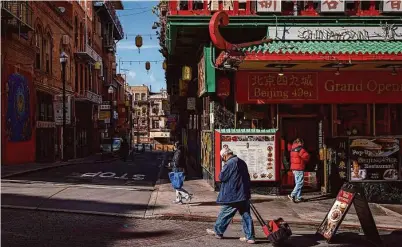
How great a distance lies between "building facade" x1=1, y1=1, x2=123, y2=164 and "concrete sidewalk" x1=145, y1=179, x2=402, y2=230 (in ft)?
39.9

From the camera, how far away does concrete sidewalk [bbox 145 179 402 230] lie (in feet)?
35.5

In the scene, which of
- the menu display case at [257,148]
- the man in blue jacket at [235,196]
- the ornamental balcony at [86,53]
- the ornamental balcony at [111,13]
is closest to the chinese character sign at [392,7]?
the menu display case at [257,148]

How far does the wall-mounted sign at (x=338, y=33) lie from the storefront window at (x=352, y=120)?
83.2 inches

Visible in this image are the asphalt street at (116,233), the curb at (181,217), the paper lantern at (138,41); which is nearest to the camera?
the asphalt street at (116,233)

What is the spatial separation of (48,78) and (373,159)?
22.1 m

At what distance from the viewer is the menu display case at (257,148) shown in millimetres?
14086

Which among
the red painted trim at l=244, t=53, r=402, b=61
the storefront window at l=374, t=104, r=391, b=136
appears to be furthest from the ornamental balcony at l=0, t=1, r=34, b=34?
the storefront window at l=374, t=104, r=391, b=136

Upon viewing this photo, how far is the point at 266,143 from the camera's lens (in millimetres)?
14133

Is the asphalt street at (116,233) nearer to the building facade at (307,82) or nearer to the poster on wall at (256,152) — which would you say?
the poster on wall at (256,152)

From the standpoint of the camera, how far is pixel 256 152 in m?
14.1

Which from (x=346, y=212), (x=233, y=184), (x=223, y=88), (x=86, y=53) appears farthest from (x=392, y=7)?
(x=86, y=53)

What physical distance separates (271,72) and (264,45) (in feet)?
3.89

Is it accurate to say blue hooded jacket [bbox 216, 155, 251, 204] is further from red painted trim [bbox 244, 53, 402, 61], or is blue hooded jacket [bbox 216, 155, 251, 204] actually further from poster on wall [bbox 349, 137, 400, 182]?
poster on wall [bbox 349, 137, 400, 182]

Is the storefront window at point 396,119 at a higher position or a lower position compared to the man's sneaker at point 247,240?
higher
